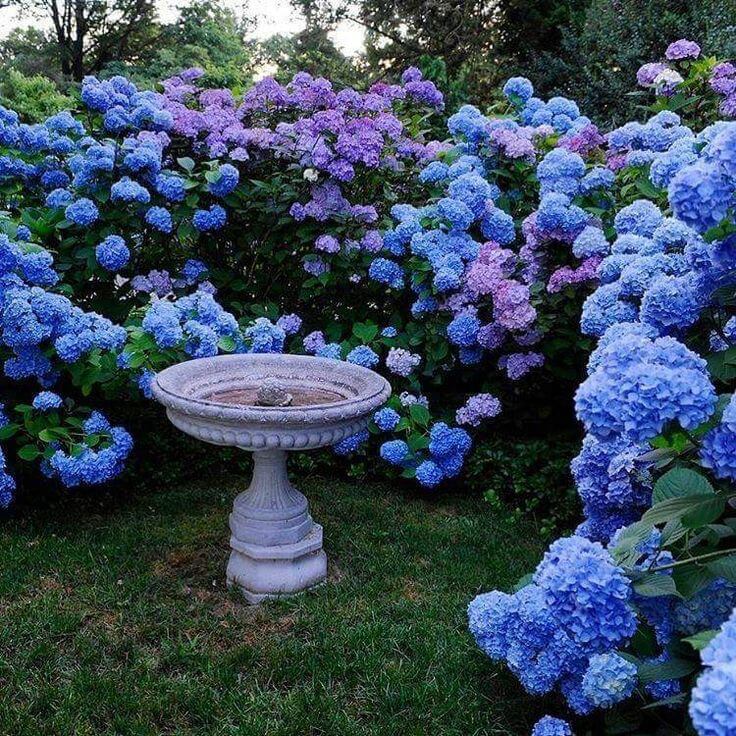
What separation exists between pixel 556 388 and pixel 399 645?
5.71 ft

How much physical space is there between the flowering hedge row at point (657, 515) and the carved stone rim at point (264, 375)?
Result: 2.46 ft

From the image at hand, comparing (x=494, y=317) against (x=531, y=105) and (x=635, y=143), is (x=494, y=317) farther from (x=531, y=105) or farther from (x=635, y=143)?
(x=531, y=105)

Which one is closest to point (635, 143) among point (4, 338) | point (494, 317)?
point (494, 317)

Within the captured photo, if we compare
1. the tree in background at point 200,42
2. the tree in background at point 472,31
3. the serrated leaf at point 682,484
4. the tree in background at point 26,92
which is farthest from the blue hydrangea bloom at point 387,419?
the tree in background at point 200,42

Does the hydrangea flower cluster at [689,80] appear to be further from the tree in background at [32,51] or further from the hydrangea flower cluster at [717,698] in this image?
the tree in background at [32,51]

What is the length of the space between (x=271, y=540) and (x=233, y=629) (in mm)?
335

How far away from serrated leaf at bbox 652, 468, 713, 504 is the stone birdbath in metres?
1.05

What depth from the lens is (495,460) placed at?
3.74m

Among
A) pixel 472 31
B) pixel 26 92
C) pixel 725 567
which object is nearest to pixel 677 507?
pixel 725 567

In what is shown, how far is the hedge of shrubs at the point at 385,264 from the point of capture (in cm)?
240

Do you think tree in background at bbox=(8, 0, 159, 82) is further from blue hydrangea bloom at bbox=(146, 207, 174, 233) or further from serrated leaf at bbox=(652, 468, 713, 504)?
serrated leaf at bbox=(652, 468, 713, 504)

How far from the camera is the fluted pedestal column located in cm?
275

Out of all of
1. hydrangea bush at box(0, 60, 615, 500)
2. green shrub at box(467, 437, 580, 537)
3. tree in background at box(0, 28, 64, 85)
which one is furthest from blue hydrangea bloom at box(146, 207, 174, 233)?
tree in background at box(0, 28, 64, 85)

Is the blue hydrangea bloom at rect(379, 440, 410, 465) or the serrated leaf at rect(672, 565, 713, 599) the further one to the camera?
the blue hydrangea bloom at rect(379, 440, 410, 465)
